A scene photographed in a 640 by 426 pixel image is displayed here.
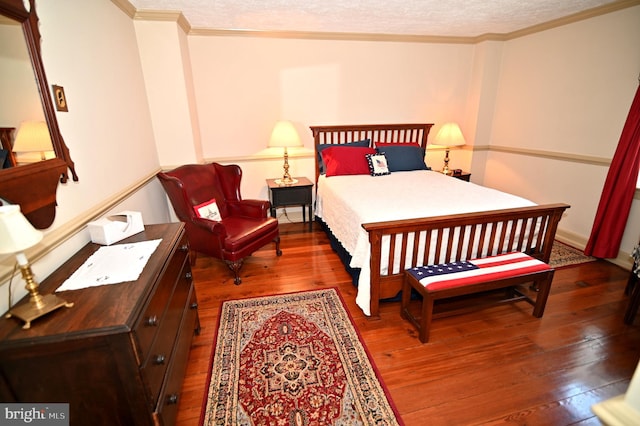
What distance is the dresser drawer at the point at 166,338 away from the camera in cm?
113

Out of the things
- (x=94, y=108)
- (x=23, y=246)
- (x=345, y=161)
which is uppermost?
(x=94, y=108)

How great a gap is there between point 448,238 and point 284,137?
2100 millimetres

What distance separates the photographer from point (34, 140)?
54.2 inches

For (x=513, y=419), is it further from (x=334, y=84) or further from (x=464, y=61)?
(x=464, y=61)

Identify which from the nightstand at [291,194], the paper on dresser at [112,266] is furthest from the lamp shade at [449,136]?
the paper on dresser at [112,266]

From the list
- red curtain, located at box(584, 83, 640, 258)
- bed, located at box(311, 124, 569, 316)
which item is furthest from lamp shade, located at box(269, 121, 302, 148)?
red curtain, located at box(584, 83, 640, 258)

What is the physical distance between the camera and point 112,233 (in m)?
1.65

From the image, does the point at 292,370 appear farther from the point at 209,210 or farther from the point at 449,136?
the point at 449,136

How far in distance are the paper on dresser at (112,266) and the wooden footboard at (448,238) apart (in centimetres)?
130

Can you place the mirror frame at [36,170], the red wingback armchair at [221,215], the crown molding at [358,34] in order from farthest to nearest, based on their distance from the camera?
1. the crown molding at [358,34]
2. the red wingback armchair at [221,215]
3. the mirror frame at [36,170]

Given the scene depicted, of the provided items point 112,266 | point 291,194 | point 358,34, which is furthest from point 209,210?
point 358,34

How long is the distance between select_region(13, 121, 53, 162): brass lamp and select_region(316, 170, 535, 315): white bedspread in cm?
187

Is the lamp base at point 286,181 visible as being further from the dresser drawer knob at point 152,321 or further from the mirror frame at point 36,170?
the dresser drawer knob at point 152,321

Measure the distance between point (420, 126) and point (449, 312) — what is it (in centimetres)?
289
